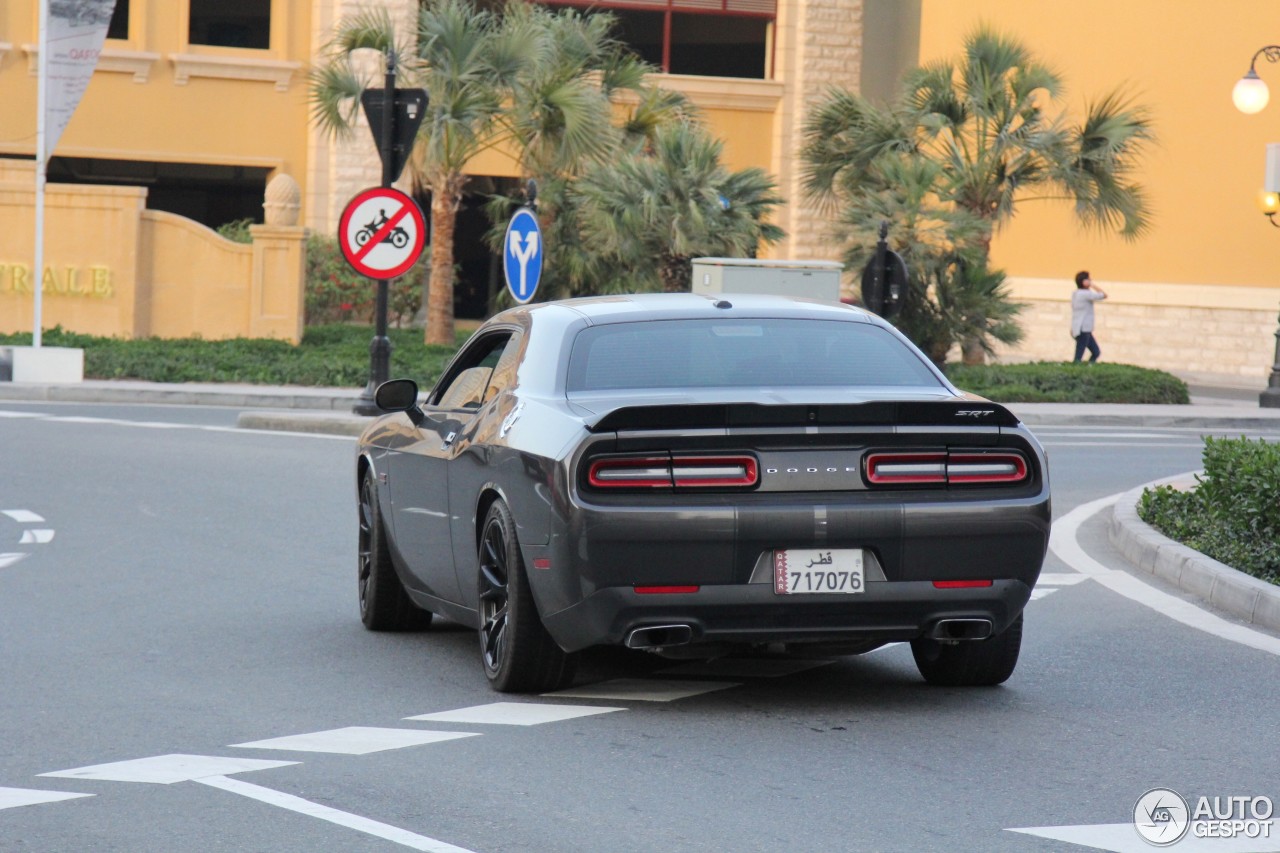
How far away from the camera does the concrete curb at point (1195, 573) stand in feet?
31.0

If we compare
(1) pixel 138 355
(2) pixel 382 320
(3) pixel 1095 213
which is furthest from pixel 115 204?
(3) pixel 1095 213

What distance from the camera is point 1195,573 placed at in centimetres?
1048

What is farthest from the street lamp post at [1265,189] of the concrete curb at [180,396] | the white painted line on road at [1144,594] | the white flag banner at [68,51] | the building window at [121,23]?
the building window at [121,23]

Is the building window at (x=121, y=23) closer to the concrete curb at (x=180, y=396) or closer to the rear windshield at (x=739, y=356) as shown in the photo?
the concrete curb at (x=180, y=396)

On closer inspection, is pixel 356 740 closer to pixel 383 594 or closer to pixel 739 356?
pixel 739 356

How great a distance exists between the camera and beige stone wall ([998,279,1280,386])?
38.1 meters

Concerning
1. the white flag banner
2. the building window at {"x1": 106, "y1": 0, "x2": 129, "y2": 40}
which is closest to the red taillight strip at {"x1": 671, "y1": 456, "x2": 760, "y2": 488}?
the white flag banner

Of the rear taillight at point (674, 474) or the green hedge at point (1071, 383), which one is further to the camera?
the green hedge at point (1071, 383)

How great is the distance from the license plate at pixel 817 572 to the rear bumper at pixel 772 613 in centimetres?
3

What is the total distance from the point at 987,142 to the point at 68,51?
1450cm

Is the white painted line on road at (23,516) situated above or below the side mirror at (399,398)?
below

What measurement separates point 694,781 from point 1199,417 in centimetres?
2121

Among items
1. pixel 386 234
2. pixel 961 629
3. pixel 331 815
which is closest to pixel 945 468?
pixel 961 629

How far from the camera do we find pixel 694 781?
6051mm
